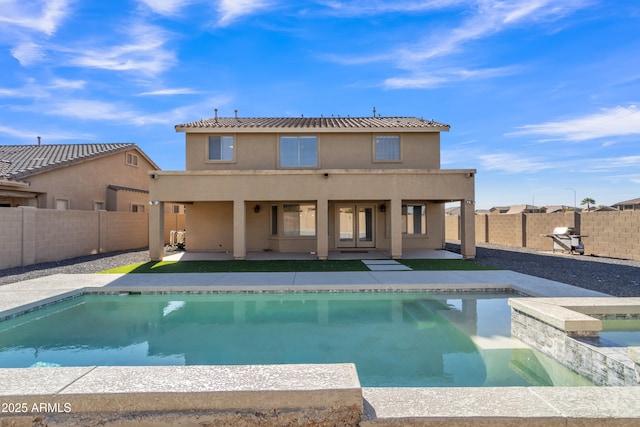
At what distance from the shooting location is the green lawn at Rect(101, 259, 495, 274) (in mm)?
13281

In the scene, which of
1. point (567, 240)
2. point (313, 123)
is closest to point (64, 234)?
point (313, 123)

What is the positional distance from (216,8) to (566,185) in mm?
48370

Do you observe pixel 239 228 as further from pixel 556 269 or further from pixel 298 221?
pixel 556 269

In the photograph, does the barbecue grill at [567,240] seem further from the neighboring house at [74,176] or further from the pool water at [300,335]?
the neighboring house at [74,176]

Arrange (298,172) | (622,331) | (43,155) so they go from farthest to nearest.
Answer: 1. (43,155)
2. (298,172)
3. (622,331)

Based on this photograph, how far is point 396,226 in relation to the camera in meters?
16.3

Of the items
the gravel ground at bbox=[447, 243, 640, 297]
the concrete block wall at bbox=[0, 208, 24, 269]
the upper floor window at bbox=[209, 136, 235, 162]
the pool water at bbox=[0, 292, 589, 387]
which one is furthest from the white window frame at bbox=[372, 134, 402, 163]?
the concrete block wall at bbox=[0, 208, 24, 269]

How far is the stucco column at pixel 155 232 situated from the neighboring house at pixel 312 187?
0.15 ft

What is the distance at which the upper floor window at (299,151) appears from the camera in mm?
18484

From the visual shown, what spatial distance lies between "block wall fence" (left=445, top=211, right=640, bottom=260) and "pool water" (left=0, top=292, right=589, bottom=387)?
38.1 ft

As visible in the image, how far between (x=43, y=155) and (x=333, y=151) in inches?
776

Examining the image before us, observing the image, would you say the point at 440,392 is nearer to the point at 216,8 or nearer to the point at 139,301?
the point at 139,301

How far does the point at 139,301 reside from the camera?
9.60 meters

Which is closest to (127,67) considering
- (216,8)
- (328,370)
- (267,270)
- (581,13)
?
(216,8)
